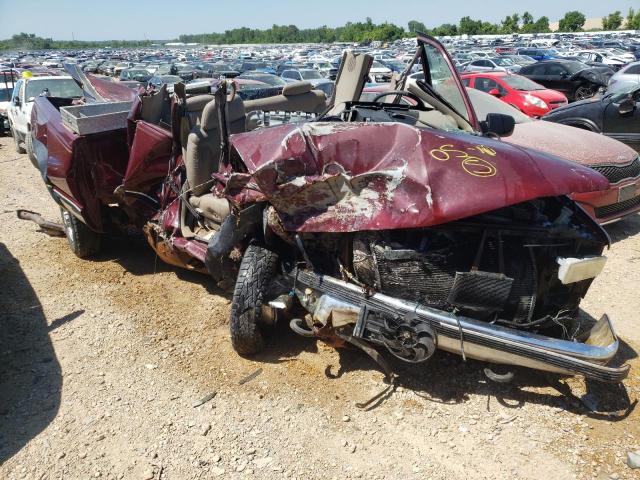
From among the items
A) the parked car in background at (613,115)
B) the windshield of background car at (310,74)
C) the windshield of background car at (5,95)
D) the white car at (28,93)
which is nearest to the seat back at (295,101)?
the parked car in background at (613,115)

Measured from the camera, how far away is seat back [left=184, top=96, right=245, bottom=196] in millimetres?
4379

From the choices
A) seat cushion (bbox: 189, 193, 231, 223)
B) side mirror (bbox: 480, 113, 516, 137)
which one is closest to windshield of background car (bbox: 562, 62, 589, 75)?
side mirror (bbox: 480, 113, 516, 137)

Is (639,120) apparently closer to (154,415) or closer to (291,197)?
(291,197)

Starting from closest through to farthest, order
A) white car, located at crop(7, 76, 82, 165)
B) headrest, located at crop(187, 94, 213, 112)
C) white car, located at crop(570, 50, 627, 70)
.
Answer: headrest, located at crop(187, 94, 213, 112), white car, located at crop(7, 76, 82, 165), white car, located at crop(570, 50, 627, 70)

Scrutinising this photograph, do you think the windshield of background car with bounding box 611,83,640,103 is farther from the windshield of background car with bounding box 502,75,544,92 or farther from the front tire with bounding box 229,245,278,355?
the front tire with bounding box 229,245,278,355

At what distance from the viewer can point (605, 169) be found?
5590 millimetres

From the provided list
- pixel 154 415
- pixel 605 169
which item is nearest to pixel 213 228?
pixel 154 415

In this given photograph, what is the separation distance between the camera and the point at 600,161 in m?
5.64

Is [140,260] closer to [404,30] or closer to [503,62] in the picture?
[503,62]

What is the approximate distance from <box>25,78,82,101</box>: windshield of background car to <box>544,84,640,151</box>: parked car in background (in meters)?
9.83

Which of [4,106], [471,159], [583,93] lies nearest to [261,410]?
[471,159]

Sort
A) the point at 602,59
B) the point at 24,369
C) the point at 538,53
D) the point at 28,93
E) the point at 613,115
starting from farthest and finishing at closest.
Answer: the point at 538,53 → the point at 602,59 → the point at 28,93 → the point at 613,115 → the point at 24,369

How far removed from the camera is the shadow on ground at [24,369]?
3.05 metres

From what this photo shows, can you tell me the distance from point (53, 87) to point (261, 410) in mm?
11131
